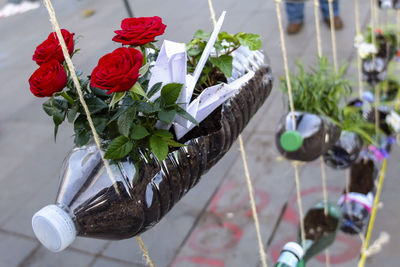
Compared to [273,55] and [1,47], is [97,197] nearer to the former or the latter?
[273,55]

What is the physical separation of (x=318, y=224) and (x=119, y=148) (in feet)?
4.91

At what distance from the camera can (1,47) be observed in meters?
6.26

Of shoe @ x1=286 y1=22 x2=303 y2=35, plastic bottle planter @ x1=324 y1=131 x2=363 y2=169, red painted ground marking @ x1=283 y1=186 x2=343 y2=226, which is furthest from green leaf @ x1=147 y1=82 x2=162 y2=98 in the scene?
shoe @ x1=286 y1=22 x2=303 y2=35

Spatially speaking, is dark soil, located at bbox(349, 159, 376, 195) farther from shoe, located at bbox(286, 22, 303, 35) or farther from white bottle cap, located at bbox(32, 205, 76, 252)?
shoe, located at bbox(286, 22, 303, 35)

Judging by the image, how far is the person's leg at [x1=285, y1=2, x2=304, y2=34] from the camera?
473 centimetres

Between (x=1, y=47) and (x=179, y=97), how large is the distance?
20.5ft

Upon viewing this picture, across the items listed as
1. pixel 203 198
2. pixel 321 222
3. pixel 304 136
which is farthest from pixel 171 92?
pixel 203 198

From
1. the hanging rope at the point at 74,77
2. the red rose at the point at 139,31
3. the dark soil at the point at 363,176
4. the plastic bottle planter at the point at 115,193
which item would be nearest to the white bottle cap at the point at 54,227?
the plastic bottle planter at the point at 115,193

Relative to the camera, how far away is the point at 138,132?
771mm

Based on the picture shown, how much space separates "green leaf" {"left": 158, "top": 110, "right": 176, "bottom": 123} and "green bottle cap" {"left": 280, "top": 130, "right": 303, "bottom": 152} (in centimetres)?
78

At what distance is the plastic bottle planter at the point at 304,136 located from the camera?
58.5 inches

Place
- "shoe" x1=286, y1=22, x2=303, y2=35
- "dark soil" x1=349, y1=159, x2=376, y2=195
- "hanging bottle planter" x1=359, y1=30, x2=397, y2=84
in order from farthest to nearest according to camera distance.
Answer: "shoe" x1=286, y1=22, x2=303, y2=35 → "hanging bottle planter" x1=359, y1=30, x2=397, y2=84 → "dark soil" x1=349, y1=159, x2=376, y2=195

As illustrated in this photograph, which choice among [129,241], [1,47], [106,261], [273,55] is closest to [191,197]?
[129,241]

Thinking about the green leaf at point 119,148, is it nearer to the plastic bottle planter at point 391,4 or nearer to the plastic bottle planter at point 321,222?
the plastic bottle planter at point 321,222
